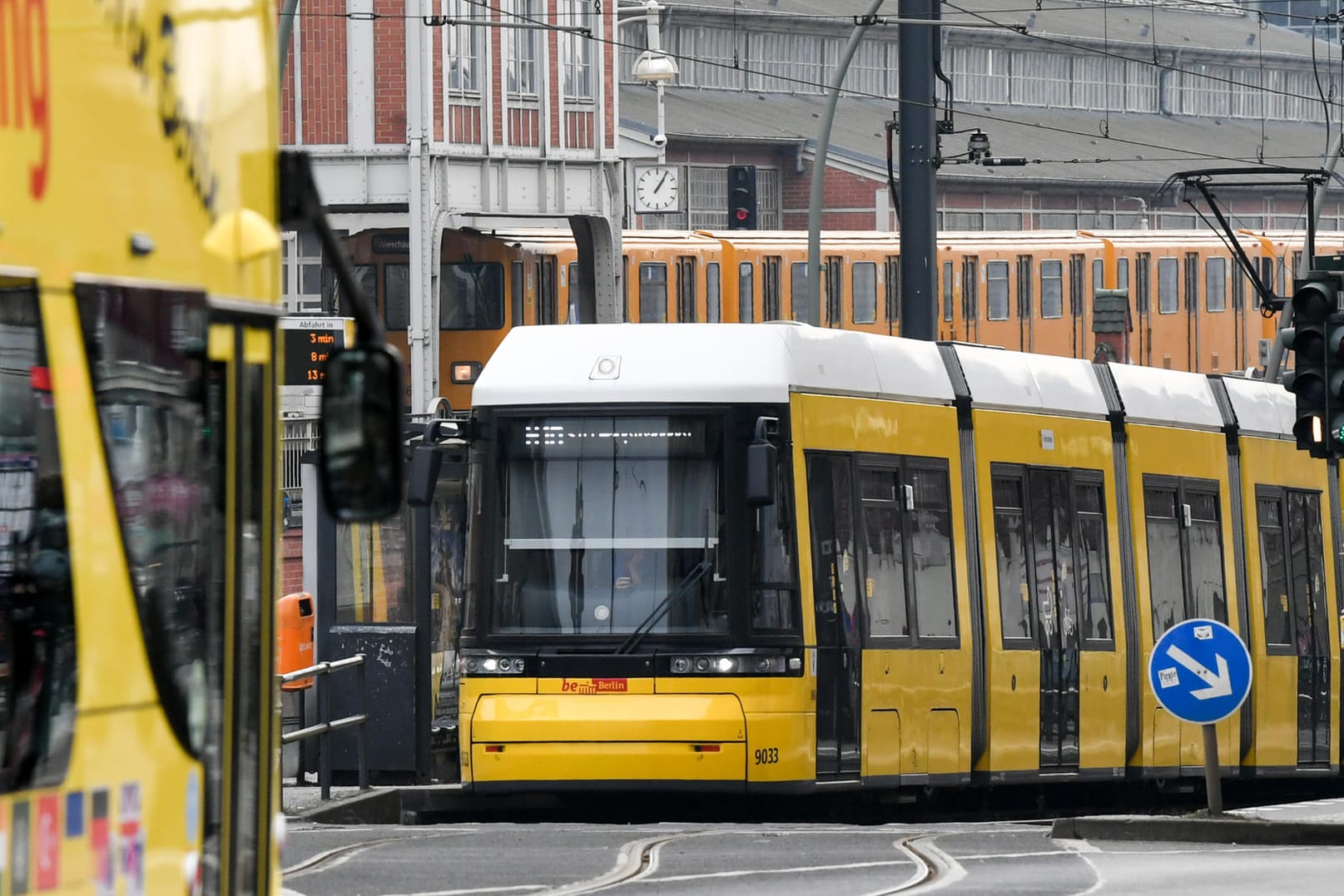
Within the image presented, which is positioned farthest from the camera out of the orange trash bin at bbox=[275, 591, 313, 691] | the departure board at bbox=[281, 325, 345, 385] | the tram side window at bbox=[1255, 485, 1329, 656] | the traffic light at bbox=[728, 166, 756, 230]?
the traffic light at bbox=[728, 166, 756, 230]

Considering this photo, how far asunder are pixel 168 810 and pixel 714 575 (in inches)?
400

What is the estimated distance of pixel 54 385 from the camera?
389 centimetres

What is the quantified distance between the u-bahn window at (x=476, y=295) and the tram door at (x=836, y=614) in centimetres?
2565

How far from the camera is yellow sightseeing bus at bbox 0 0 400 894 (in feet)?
12.6

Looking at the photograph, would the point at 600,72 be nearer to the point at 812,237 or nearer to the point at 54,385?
the point at 812,237

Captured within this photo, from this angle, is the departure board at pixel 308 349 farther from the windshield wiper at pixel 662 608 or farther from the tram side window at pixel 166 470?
the tram side window at pixel 166 470

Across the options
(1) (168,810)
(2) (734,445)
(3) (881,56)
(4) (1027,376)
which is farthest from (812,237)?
(3) (881,56)

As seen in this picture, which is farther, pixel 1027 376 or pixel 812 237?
pixel 812 237

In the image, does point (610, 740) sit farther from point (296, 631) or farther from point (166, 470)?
point (166, 470)

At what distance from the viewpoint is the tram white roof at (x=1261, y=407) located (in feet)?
66.9

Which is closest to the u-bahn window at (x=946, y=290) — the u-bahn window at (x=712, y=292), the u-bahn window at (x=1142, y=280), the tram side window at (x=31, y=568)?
the u-bahn window at (x=1142, y=280)

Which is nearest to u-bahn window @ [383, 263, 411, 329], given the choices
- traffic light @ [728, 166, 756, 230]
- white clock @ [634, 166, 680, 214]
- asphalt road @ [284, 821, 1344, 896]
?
traffic light @ [728, 166, 756, 230]

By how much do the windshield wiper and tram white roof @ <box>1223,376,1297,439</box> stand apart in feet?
23.7

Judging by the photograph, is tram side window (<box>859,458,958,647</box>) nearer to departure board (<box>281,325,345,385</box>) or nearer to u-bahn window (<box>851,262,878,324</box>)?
departure board (<box>281,325,345,385</box>)
